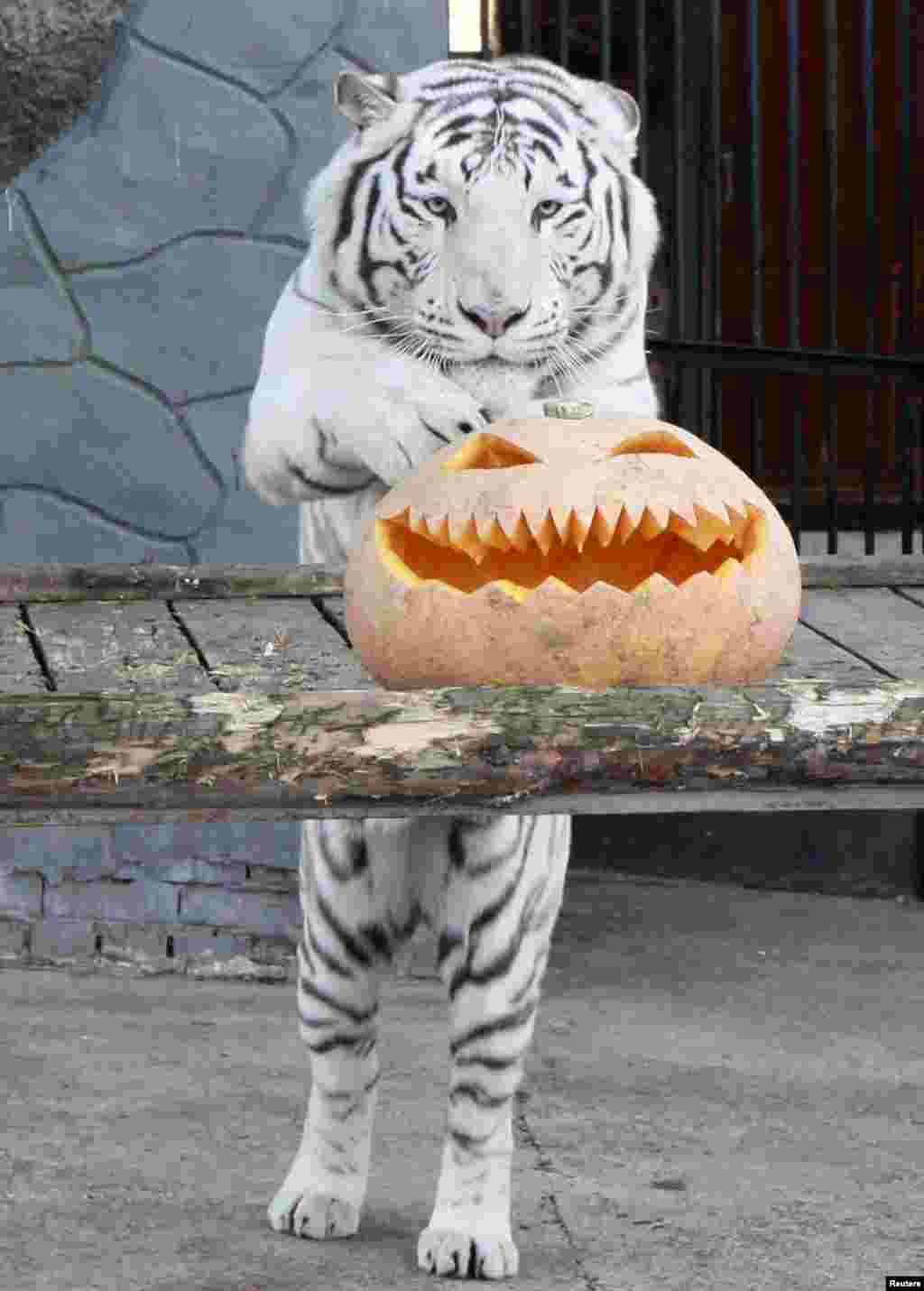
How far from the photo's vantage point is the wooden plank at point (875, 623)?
297cm

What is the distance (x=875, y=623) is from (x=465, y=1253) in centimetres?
122

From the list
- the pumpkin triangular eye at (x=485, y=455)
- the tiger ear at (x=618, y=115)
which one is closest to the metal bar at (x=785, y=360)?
the tiger ear at (x=618, y=115)

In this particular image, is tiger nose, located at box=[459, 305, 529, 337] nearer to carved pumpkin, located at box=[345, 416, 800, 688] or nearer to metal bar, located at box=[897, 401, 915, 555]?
carved pumpkin, located at box=[345, 416, 800, 688]

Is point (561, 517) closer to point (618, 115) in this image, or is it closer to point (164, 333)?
point (618, 115)

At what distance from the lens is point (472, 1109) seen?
351 cm

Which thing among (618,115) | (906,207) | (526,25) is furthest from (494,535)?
(906,207)

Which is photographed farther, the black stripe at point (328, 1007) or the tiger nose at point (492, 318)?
the black stripe at point (328, 1007)

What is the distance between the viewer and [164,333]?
18.1ft

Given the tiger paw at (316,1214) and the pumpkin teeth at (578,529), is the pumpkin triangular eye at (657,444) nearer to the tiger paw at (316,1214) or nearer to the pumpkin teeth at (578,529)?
the pumpkin teeth at (578,529)

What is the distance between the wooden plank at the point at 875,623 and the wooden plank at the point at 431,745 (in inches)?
13.9

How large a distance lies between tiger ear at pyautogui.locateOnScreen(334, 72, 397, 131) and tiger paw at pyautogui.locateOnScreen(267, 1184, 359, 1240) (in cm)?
176

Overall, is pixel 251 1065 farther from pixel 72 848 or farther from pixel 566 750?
pixel 566 750

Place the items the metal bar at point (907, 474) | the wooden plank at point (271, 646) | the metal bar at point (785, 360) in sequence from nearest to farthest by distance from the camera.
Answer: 1. the wooden plank at point (271, 646)
2. the metal bar at point (785, 360)
3. the metal bar at point (907, 474)

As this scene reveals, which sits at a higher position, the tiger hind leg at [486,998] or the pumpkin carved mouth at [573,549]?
the pumpkin carved mouth at [573,549]
